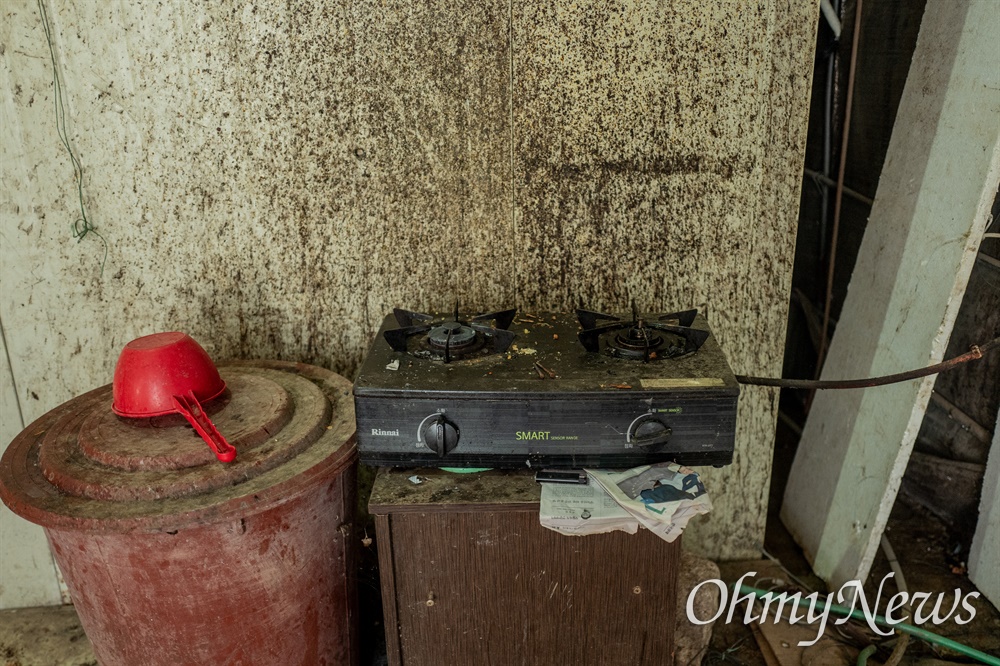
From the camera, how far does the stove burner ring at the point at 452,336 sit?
174 cm

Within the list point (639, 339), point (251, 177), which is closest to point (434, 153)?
point (251, 177)

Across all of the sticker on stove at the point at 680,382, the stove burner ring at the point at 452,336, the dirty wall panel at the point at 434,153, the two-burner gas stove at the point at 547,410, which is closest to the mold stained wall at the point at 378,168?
the dirty wall panel at the point at 434,153

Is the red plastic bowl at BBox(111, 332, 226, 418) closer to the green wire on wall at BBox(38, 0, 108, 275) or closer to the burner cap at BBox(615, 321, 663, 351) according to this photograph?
the green wire on wall at BBox(38, 0, 108, 275)

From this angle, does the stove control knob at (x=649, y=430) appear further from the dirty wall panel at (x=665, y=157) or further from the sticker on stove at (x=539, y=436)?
the dirty wall panel at (x=665, y=157)

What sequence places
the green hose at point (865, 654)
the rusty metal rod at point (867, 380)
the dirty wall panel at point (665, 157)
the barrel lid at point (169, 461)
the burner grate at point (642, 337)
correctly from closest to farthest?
the barrel lid at point (169, 461) → the burner grate at point (642, 337) → the rusty metal rod at point (867, 380) → the dirty wall panel at point (665, 157) → the green hose at point (865, 654)

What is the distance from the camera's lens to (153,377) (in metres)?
1.74

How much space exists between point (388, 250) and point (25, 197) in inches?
41.2

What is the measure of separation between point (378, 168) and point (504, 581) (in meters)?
1.22

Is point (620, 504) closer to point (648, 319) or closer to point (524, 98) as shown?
point (648, 319)

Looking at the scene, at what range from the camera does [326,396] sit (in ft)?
6.56

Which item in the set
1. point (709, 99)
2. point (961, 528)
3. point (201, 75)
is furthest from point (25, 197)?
point (961, 528)

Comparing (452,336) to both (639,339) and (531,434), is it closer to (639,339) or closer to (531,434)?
(531,434)

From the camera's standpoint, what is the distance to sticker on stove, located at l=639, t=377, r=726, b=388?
61.6 inches

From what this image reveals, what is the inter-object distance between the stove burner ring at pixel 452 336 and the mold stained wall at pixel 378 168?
505 mm
